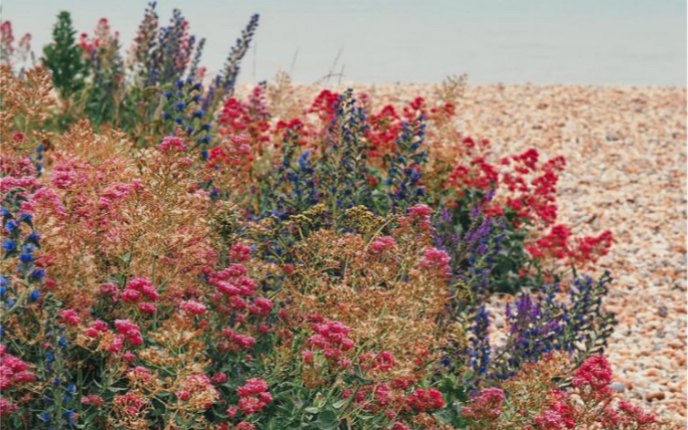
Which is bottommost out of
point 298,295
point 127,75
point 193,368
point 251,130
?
point 193,368

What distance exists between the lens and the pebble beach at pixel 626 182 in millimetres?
6840

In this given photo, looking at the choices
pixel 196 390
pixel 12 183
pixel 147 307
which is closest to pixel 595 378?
pixel 196 390

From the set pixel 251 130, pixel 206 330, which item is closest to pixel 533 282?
pixel 251 130

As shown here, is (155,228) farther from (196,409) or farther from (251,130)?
(251,130)

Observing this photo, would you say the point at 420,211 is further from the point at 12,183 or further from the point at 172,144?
the point at 12,183

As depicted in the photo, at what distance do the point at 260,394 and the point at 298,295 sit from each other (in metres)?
0.59

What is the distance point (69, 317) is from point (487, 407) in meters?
1.59

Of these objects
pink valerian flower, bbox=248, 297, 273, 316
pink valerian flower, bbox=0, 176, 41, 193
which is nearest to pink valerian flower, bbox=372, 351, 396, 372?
pink valerian flower, bbox=248, 297, 273, 316

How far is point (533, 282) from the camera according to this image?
7.63 m

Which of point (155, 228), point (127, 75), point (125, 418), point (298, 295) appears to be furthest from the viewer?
point (127, 75)

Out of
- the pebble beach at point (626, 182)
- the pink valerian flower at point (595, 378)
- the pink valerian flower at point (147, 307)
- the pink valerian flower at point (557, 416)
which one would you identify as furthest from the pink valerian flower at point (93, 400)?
the pebble beach at point (626, 182)

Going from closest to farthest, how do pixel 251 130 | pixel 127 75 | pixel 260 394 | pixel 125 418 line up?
pixel 125 418 → pixel 260 394 → pixel 251 130 → pixel 127 75

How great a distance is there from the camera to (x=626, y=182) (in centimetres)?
1075

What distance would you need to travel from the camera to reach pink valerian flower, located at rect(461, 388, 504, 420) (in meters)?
3.52
